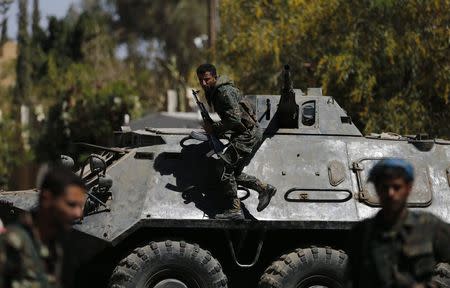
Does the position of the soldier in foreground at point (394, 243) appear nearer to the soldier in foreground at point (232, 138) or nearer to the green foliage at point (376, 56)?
the soldier in foreground at point (232, 138)

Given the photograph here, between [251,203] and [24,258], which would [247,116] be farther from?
[24,258]

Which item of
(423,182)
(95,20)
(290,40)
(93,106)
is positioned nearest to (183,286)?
(423,182)

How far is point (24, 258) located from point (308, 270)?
6413 millimetres

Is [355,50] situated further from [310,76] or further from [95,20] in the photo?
[95,20]

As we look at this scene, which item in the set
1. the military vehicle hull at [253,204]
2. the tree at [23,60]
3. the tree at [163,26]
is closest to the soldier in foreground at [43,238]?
the military vehicle hull at [253,204]

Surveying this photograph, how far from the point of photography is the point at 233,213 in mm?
12547

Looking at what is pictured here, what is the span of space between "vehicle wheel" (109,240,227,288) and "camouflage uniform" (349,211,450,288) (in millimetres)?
5093

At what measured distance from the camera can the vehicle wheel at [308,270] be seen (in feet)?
40.7

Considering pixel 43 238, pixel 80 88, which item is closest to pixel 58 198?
pixel 43 238

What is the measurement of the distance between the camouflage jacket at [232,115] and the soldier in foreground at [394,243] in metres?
5.46

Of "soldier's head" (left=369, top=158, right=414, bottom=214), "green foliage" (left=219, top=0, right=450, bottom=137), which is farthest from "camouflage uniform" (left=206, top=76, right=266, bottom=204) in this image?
"green foliage" (left=219, top=0, right=450, bottom=137)

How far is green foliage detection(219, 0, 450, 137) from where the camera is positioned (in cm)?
2059

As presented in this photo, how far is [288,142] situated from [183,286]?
199cm

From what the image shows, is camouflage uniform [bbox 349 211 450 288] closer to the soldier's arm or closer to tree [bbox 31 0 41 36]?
the soldier's arm
